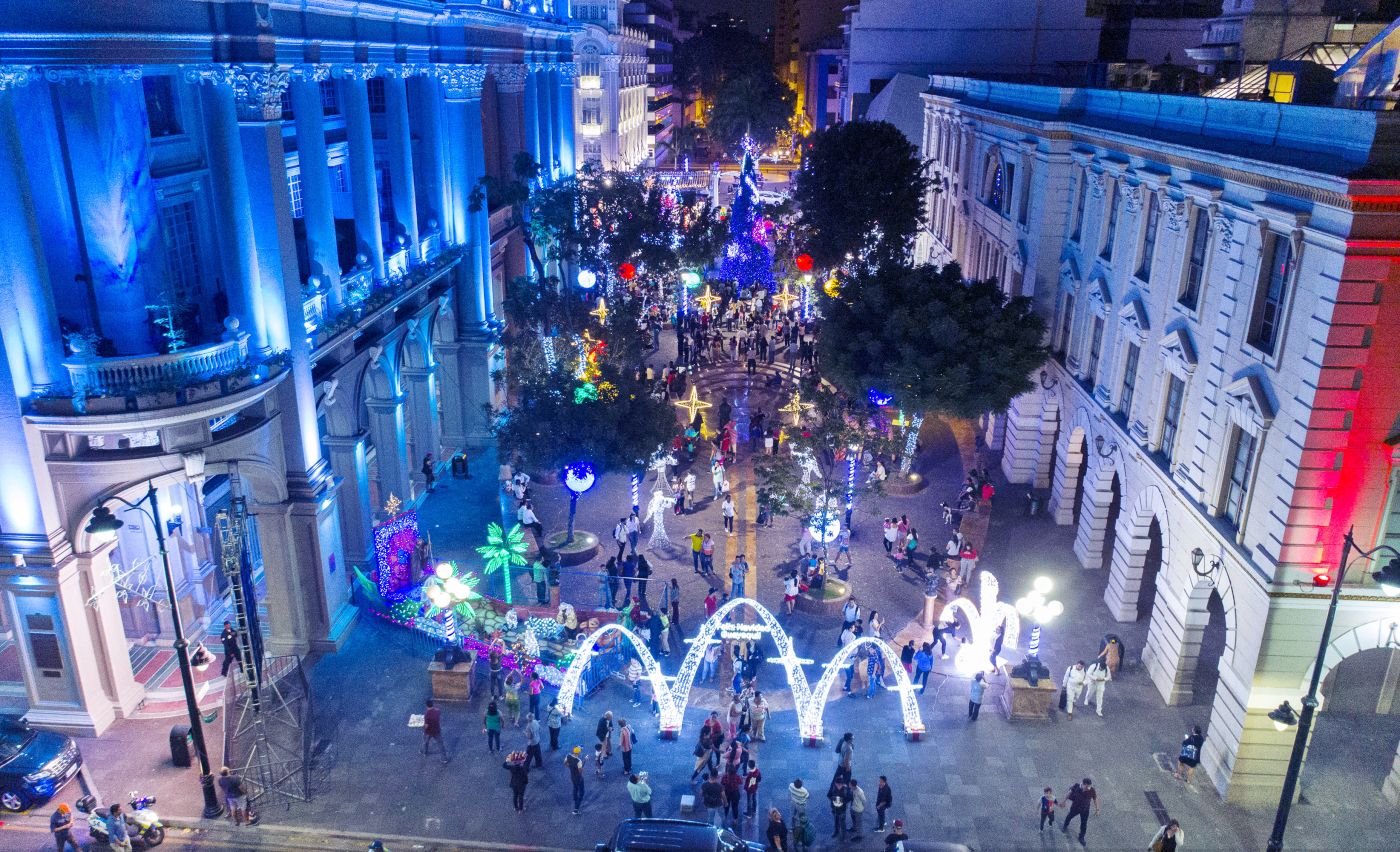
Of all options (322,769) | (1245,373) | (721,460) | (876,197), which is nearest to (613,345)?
(721,460)

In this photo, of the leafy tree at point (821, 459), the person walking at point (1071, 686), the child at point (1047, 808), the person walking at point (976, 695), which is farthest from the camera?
the leafy tree at point (821, 459)

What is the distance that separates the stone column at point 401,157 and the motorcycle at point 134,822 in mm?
17663

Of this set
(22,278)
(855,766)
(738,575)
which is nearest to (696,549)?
(738,575)

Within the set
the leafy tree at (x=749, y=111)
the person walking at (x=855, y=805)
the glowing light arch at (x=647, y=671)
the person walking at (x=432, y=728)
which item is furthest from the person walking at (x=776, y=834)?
the leafy tree at (x=749, y=111)

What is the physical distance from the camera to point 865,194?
1730 inches

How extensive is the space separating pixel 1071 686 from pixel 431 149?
25201mm

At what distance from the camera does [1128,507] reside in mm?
25859

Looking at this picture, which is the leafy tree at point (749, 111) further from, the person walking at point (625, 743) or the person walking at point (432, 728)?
the person walking at point (625, 743)

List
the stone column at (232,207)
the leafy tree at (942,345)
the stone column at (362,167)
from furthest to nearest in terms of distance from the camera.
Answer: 1. the leafy tree at (942,345)
2. the stone column at (362,167)
3. the stone column at (232,207)

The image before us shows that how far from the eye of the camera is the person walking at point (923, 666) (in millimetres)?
22516

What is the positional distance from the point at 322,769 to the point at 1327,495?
19.9 metres

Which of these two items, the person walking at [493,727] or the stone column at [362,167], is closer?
the person walking at [493,727]

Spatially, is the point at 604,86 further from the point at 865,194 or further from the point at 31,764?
the point at 31,764

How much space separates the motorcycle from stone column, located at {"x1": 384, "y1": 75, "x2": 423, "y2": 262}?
17.7 meters
